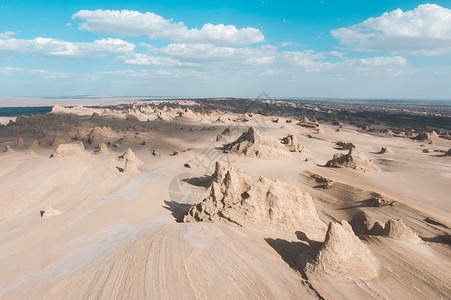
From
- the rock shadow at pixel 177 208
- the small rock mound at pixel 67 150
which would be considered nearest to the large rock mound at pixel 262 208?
the rock shadow at pixel 177 208

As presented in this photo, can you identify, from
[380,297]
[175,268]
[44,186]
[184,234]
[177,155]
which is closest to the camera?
[380,297]

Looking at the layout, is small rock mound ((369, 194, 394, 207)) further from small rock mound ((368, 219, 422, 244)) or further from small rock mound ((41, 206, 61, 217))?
small rock mound ((41, 206, 61, 217))

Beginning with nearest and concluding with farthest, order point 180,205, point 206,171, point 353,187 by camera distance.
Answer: point 180,205, point 353,187, point 206,171

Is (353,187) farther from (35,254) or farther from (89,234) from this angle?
(35,254)

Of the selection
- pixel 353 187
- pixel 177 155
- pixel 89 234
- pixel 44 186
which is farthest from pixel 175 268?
pixel 177 155

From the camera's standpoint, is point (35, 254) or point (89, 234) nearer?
point (35, 254)

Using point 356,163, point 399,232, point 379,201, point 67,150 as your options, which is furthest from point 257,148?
point 67,150

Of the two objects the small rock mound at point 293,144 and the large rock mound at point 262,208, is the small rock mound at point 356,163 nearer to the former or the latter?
the small rock mound at point 293,144
